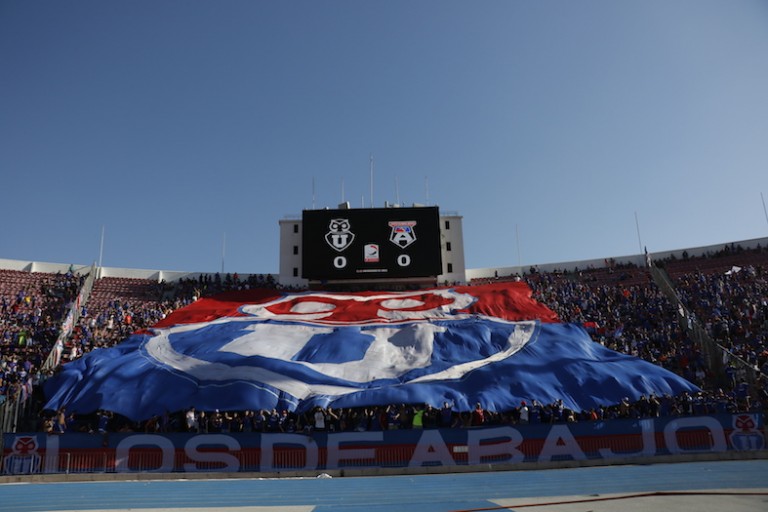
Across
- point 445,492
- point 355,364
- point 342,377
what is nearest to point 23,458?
point 342,377

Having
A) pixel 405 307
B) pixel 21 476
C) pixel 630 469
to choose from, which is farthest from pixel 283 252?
pixel 630 469

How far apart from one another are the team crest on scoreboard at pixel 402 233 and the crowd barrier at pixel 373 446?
68.3 ft

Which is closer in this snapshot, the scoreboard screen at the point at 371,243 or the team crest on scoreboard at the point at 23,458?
the team crest on scoreboard at the point at 23,458

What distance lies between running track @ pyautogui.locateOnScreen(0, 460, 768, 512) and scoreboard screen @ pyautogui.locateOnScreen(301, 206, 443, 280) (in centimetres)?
2113

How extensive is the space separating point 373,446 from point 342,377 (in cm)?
607

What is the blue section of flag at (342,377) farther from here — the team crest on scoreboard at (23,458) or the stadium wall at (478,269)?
the stadium wall at (478,269)

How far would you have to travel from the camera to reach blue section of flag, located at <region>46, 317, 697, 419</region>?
22406 millimetres

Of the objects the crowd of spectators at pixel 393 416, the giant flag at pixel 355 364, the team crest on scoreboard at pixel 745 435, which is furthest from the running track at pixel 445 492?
the giant flag at pixel 355 364

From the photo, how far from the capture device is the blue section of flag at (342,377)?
22.4 metres

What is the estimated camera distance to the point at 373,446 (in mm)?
18359

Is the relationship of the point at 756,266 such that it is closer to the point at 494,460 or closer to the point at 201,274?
the point at 494,460

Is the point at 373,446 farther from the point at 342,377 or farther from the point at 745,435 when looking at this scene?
the point at 745,435

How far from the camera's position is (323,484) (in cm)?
1586

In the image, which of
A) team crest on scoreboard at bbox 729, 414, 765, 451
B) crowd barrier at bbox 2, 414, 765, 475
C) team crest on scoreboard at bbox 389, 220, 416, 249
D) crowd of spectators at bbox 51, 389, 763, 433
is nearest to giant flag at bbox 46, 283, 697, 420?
crowd of spectators at bbox 51, 389, 763, 433
